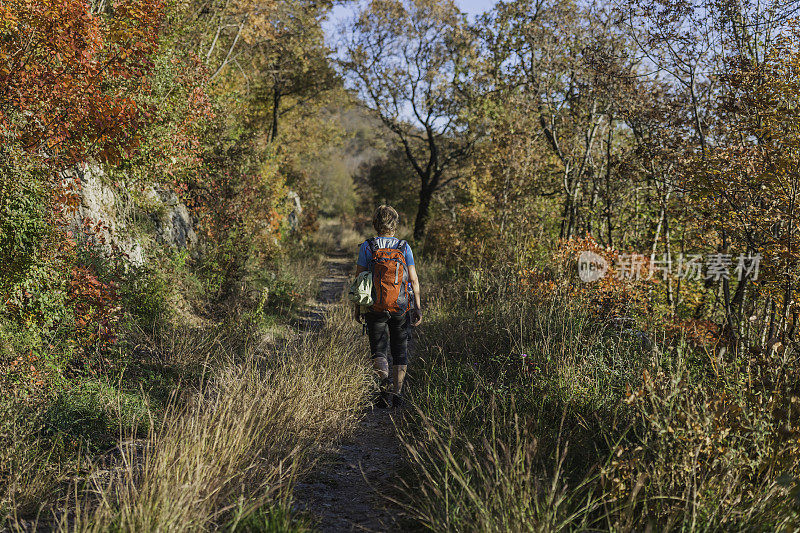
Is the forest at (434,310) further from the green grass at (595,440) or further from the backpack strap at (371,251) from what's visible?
the backpack strap at (371,251)

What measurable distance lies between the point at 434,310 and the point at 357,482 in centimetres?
428

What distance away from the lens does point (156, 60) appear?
6887 mm

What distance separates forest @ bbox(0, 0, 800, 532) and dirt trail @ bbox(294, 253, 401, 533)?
0.03 meters

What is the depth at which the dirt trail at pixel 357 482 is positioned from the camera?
2.93 meters

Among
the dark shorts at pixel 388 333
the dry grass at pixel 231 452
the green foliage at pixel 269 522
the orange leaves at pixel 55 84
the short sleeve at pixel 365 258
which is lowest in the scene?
the green foliage at pixel 269 522

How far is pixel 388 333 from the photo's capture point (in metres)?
4.83

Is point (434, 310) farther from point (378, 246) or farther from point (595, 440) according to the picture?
point (595, 440)

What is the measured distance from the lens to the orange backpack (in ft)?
14.8

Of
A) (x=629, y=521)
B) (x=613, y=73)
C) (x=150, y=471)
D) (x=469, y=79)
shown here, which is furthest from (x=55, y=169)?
(x=469, y=79)

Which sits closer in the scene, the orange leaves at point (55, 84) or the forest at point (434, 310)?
the forest at point (434, 310)

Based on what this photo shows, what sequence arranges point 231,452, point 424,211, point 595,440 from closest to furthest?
point 231,452, point 595,440, point 424,211

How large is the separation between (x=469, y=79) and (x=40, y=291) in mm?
14655
